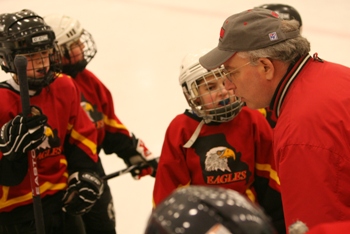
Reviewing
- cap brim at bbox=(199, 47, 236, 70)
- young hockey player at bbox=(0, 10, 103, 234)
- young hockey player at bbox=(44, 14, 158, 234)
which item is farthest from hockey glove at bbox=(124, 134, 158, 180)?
cap brim at bbox=(199, 47, 236, 70)

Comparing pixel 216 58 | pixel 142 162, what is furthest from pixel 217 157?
pixel 142 162

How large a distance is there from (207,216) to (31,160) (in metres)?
1.21

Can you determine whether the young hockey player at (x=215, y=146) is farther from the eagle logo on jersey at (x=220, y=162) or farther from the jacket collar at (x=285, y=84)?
the jacket collar at (x=285, y=84)

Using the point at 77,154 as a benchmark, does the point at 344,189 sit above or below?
above

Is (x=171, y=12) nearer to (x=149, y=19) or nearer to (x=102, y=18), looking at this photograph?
(x=149, y=19)

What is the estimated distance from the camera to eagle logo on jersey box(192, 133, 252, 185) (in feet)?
6.35

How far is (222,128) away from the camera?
198cm

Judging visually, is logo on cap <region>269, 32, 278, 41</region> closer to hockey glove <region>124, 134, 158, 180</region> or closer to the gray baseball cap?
the gray baseball cap

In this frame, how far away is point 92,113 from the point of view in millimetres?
2463

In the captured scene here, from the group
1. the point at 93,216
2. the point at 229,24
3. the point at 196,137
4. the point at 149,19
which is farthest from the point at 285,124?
the point at 149,19

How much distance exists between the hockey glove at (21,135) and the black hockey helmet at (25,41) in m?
0.17

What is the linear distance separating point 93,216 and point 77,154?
384 millimetres

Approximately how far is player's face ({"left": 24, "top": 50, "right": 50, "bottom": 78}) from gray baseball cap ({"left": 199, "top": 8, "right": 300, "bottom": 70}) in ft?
2.13

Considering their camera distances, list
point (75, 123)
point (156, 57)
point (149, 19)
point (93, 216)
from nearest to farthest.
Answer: point (75, 123) < point (93, 216) < point (156, 57) < point (149, 19)
